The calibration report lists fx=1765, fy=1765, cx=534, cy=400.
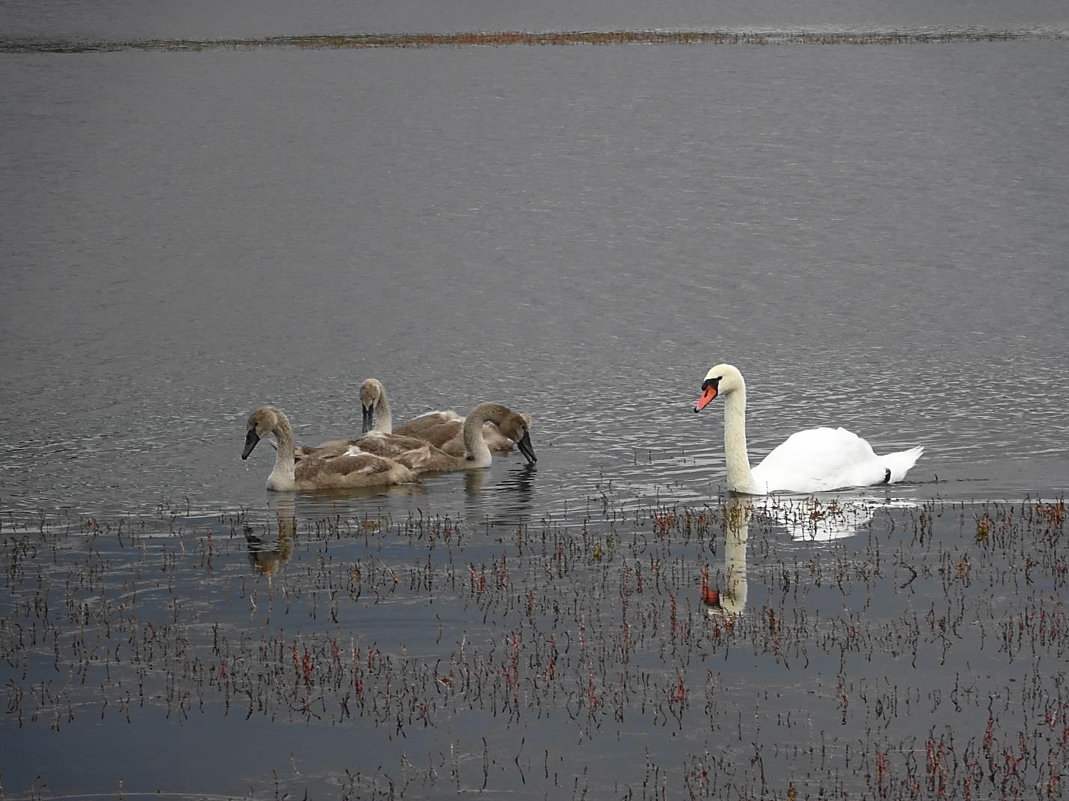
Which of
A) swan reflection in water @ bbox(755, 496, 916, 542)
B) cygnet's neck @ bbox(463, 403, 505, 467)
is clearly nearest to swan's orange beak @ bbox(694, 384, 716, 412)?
swan reflection in water @ bbox(755, 496, 916, 542)

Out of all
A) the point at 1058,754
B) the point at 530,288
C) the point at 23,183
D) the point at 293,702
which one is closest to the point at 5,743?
the point at 293,702

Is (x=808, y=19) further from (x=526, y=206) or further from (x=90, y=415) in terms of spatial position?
(x=90, y=415)

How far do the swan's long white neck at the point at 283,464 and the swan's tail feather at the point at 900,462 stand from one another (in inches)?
240

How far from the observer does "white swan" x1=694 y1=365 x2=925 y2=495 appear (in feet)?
57.0

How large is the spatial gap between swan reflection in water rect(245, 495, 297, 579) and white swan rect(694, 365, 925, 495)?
411 cm

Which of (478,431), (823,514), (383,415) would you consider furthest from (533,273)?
(823,514)

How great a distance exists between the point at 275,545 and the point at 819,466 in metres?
5.45

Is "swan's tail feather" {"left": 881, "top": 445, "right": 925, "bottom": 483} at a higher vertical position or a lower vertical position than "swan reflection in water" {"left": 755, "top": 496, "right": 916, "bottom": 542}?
higher

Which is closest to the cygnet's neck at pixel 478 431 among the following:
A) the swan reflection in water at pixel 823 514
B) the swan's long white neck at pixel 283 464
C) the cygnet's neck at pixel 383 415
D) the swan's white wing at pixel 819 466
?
the cygnet's neck at pixel 383 415

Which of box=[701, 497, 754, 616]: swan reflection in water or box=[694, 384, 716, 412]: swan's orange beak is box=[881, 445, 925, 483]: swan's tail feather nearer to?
box=[701, 497, 754, 616]: swan reflection in water

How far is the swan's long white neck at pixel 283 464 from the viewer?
1834 centimetres

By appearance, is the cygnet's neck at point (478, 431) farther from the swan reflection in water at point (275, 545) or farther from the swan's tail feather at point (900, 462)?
the swan's tail feather at point (900, 462)

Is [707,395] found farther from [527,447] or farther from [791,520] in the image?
[527,447]

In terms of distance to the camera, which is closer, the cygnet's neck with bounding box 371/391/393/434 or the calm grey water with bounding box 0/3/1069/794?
the calm grey water with bounding box 0/3/1069/794
